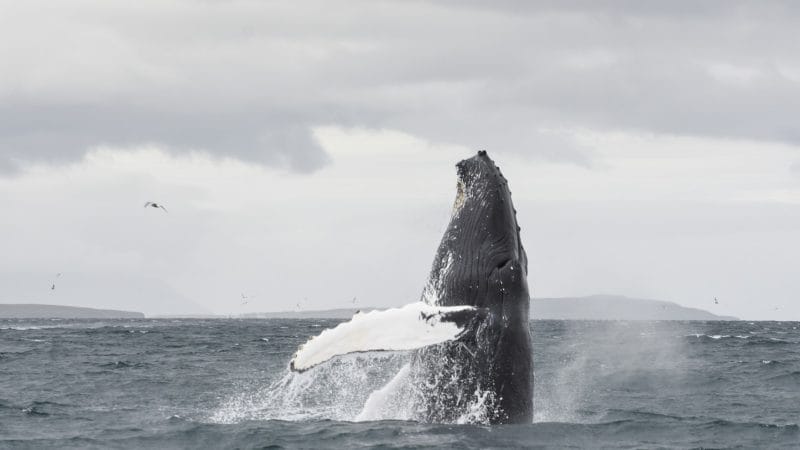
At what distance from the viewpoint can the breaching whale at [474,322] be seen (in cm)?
980

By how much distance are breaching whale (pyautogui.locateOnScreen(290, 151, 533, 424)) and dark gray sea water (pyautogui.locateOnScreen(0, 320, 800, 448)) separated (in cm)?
27

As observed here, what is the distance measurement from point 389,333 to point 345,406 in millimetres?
5594

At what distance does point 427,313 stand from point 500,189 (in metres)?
1.89

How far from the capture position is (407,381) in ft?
37.0

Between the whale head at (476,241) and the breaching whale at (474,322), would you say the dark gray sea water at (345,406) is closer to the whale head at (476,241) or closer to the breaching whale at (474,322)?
the breaching whale at (474,322)

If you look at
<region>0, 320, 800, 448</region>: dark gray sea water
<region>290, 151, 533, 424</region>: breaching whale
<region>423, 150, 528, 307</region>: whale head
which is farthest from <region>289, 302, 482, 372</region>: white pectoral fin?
<region>423, 150, 528, 307</region>: whale head

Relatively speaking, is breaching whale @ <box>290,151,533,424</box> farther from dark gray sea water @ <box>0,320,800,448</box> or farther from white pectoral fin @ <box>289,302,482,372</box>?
dark gray sea water @ <box>0,320,800,448</box>

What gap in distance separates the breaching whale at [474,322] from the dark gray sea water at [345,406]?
0.27 metres

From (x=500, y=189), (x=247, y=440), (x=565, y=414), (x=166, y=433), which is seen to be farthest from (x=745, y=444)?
(x=166, y=433)

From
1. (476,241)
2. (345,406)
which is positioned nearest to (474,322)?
(476,241)

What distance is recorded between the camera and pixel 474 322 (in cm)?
1025

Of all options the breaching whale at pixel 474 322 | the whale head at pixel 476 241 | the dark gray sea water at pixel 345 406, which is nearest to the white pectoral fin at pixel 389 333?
the breaching whale at pixel 474 322

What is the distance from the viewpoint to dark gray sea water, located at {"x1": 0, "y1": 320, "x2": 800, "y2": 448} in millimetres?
11250

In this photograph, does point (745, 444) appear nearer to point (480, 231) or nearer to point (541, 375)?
point (480, 231)
